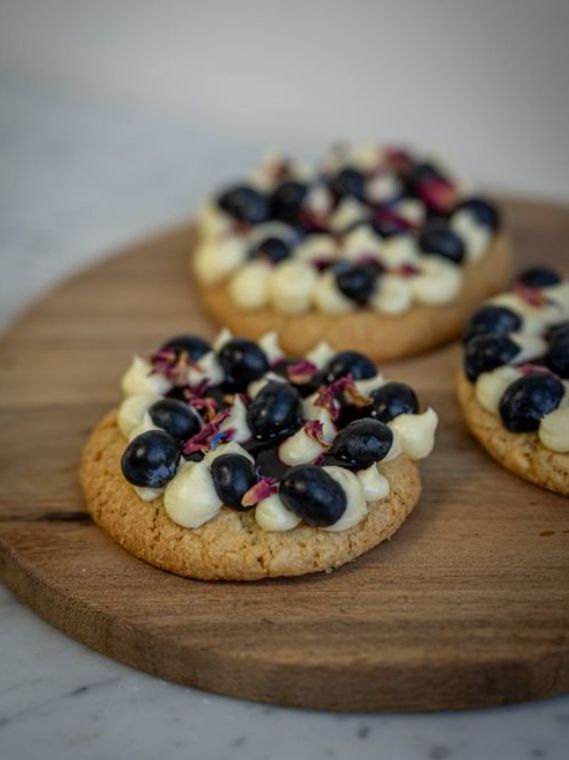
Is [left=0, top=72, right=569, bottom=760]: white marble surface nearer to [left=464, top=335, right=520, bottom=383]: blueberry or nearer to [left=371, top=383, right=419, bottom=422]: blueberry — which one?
[left=371, top=383, right=419, bottom=422]: blueberry

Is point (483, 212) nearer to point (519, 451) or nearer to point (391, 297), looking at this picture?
point (391, 297)

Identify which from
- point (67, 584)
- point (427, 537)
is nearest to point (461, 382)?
point (427, 537)

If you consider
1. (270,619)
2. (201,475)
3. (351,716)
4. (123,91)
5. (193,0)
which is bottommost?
(351,716)

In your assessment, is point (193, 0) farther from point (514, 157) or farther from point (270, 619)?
point (270, 619)

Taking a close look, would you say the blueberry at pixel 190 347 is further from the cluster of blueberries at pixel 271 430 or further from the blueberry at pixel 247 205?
the blueberry at pixel 247 205

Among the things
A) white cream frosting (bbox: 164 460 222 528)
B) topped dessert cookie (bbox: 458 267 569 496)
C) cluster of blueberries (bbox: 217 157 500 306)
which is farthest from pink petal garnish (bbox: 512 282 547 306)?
white cream frosting (bbox: 164 460 222 528)

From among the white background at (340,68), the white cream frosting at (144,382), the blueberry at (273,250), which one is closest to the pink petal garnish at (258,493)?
the white cream frosting at (144,382)
